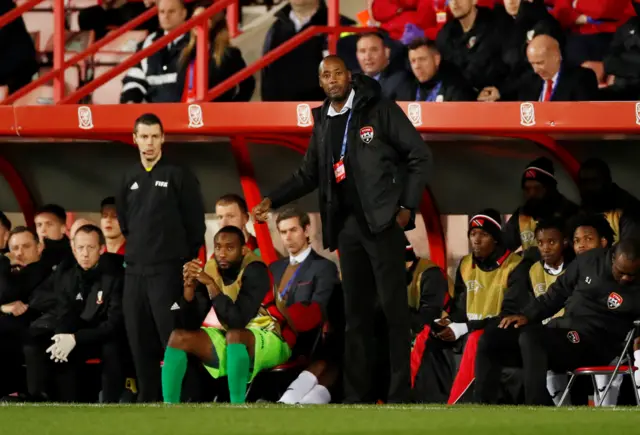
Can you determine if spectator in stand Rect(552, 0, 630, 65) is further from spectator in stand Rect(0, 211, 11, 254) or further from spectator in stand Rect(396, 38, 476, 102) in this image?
spectator in stand Rect(0, 211, 11, 254)

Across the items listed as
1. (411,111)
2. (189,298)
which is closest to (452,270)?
(411,111)

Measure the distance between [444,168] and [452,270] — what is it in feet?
2.53

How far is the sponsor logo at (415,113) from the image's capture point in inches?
384

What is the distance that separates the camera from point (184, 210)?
29.2 ft

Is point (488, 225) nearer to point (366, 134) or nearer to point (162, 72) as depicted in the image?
point (366, 134)

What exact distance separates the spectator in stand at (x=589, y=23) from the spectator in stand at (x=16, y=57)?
4.40 metres

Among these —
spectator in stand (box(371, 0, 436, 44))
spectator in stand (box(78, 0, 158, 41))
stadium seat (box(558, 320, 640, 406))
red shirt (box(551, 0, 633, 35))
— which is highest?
spectator in stand (box(78, 0, 158, 41))

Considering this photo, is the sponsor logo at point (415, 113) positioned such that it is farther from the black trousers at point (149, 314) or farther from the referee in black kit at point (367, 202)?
the black trousers at point (149, 314)

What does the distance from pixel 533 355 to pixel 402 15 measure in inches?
171

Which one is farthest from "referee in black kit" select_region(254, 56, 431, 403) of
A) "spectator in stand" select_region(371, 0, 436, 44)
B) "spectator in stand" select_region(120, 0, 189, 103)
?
"spectator in stand" select_region(371, 0, 436, 44)

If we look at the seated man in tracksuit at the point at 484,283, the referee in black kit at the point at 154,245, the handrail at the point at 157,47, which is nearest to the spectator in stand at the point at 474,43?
the seated man in tracksuit at the point at 484,283

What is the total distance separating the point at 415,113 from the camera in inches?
385

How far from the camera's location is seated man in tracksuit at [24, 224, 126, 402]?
30.9 feet

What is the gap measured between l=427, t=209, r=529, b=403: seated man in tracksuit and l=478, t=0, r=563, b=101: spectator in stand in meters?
1.02
